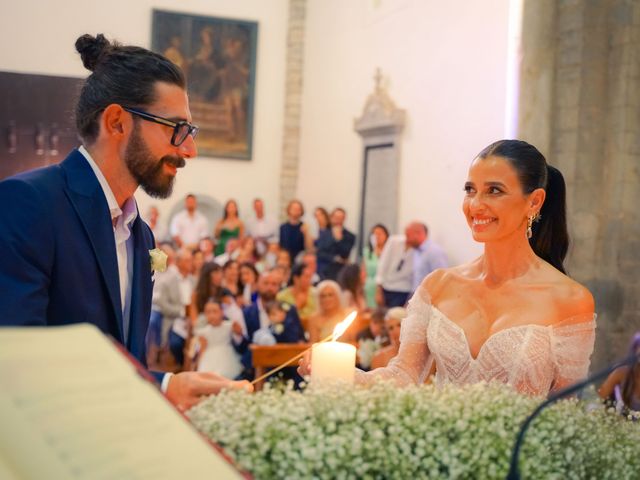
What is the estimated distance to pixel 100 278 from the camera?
2.31 meters

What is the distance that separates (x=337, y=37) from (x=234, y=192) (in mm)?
3970

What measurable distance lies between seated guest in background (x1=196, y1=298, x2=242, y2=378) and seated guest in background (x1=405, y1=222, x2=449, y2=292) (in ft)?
12.1

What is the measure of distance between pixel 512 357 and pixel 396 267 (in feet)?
30.0

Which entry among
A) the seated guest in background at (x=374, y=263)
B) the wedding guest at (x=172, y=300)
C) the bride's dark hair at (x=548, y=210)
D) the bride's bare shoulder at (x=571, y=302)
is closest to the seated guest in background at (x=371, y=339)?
the wedding guest at (x=172, y=300)

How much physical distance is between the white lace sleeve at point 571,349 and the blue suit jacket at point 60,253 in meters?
1.22

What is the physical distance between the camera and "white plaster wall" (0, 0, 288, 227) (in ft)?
58.8

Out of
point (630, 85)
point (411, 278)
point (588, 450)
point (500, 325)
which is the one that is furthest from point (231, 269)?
point (588, 450)

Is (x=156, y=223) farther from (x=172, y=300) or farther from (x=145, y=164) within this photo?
(x=145, y=164)

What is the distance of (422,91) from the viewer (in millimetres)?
13156

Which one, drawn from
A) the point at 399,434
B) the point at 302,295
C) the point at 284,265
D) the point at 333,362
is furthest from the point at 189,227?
the point at 399,434

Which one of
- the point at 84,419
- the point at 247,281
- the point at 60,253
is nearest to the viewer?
the point at 84,419

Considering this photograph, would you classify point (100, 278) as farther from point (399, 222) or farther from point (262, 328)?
Answer: point (399, 222)

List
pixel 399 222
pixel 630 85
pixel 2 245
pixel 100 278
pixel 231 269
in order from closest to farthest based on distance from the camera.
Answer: pixel 2 245, pixel 100 278, pixel 630 85, pixel 231 269, pixel 399 222

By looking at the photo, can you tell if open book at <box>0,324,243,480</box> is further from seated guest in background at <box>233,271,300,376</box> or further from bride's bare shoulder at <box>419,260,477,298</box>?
seated guest in background at <box>233,271,300,376</box>
